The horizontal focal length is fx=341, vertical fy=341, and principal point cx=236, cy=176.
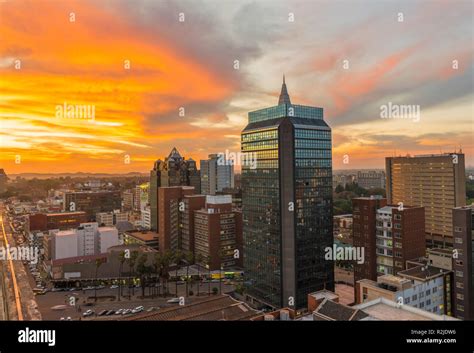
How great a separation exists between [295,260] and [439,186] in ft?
49.5

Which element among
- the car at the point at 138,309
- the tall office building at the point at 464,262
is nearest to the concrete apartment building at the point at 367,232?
the tall office building at the point at 464,262

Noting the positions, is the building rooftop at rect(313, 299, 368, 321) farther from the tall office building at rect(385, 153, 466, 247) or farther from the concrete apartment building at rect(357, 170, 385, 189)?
the concrete apartment building at rect(357, 170, 385, 189)

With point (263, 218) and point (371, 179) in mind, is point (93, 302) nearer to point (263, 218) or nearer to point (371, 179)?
point (263, 218)

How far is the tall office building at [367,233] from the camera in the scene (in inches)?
495

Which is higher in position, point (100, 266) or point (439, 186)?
point (439, 186)

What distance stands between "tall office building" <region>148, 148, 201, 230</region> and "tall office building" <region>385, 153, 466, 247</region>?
16974 mm

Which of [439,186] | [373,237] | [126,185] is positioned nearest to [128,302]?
[373,237]

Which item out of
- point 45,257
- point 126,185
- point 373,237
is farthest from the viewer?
point 126,185

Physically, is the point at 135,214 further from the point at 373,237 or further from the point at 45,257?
the point at 373,237

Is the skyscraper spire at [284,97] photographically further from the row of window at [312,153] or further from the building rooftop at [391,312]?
the building rooftop at [391,312]

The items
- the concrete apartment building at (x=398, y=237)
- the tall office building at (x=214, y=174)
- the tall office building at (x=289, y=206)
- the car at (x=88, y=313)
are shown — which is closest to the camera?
the concrete apartment building at (x=398, y=237)

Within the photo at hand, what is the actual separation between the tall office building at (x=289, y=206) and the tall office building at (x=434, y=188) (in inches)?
411

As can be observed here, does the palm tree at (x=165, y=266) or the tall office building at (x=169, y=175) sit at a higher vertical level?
the tall office building at (x=169, y=175)
